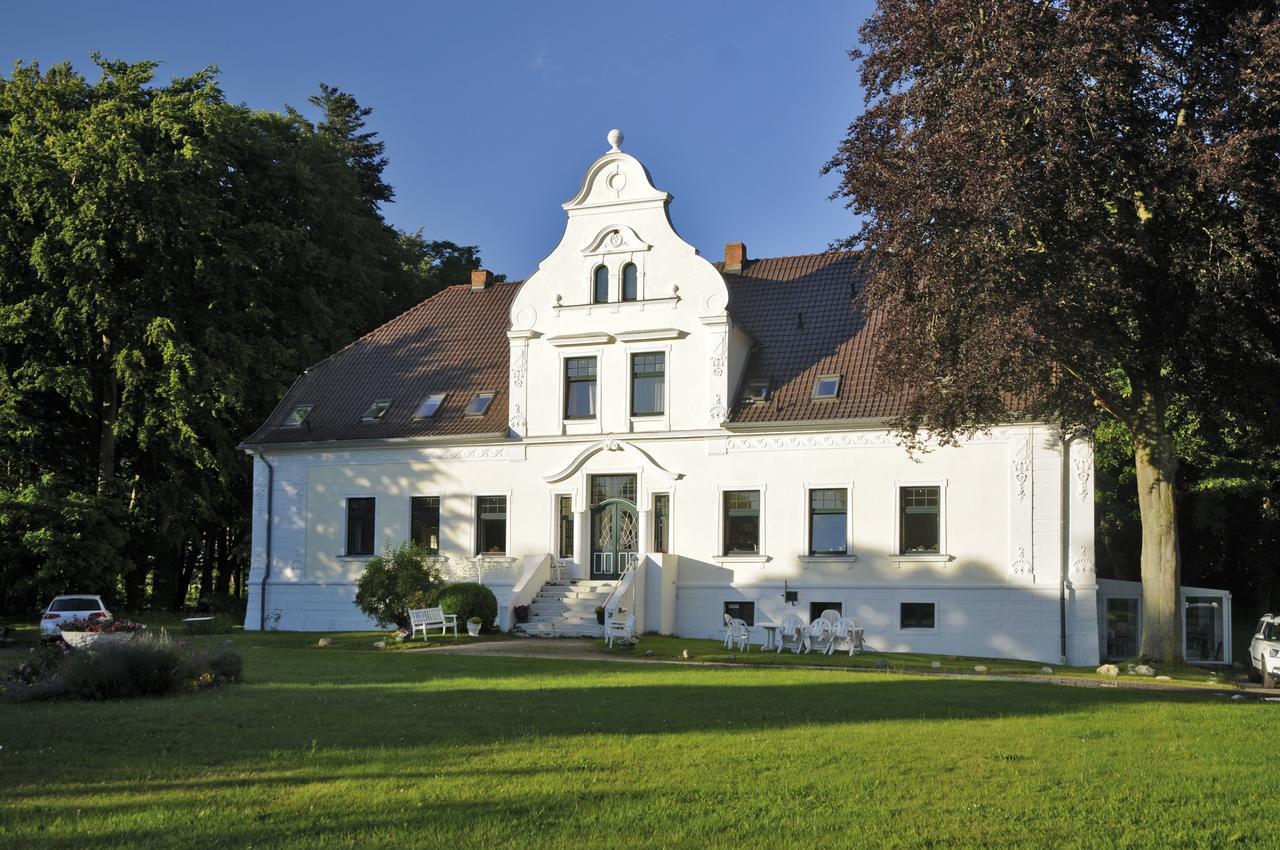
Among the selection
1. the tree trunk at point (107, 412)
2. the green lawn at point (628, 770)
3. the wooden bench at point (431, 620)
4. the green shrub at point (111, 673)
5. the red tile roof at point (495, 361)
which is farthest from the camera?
the tree trunk at point (107, 412)

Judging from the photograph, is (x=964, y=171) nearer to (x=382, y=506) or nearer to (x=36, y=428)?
(x=382, y=506)

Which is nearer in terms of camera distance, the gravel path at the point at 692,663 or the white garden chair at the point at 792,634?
the gravel path at the point at 692,663

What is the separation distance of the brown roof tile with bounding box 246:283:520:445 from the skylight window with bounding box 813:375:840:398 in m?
7.96

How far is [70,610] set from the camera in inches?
1194

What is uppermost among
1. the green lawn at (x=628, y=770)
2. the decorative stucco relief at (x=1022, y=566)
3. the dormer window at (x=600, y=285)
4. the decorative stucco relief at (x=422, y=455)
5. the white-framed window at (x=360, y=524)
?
the dormer window at (x=600, y=285)

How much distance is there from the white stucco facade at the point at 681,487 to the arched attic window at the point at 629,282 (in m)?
0.19

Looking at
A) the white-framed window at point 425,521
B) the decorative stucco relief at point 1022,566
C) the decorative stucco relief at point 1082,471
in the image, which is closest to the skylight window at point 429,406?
the white-framed window at point 425,521

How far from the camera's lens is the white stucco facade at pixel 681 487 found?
90.1 ft

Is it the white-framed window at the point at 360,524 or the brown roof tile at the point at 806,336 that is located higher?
the brown roof tile at the point at 806,336

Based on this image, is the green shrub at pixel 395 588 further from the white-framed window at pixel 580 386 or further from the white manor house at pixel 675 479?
the white-framed window at pixel 580 386

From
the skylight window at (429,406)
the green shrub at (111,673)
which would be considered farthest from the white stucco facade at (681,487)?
the green shrub at (111,673)

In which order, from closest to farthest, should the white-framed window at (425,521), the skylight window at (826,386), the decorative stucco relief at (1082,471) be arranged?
the decorative stucco relief at (1082,471), the skylight window at (826,386), the white-framed window at (425,521)

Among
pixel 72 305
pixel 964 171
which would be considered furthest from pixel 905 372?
pixel 72 305

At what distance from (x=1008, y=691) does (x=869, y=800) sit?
9.03 m
